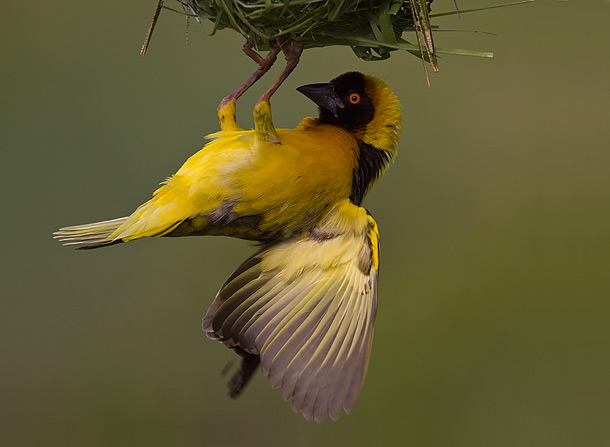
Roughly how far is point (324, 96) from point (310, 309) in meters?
0.52

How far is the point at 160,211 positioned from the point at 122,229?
0.09m

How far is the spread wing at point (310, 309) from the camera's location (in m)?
1.60

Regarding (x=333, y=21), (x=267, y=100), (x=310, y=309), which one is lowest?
(x=310, y=309)

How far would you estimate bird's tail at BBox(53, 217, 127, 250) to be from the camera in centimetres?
153

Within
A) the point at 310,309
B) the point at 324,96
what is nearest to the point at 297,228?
the point at 310,309

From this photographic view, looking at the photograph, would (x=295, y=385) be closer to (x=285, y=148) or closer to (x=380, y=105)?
(x=285, y=148)

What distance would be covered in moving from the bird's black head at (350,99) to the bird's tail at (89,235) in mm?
583

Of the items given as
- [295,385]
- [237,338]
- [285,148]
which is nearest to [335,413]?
[295,385]

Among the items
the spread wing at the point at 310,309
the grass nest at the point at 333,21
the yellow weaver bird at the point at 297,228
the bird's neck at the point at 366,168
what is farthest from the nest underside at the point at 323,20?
the spread wing at the point at 310,309

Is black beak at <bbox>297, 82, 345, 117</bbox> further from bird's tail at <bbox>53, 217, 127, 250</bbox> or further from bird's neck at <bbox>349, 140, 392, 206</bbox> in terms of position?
bird's tail at <bbox>53, 217, 127, 250</bbox>

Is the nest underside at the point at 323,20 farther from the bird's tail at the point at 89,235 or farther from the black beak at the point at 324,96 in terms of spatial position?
the bird's tail at the point at 89,235

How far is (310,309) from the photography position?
1712mm

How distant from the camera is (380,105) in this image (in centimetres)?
179

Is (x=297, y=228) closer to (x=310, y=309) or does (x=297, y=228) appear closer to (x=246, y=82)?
(x=310, y=309)
